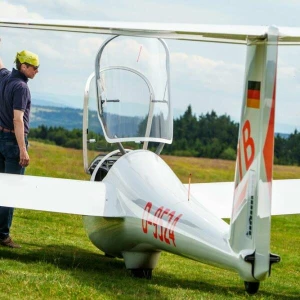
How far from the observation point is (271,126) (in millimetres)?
8094

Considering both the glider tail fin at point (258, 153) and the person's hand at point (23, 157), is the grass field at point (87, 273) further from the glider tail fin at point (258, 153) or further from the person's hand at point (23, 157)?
the glider tail fin at point (258, 153)

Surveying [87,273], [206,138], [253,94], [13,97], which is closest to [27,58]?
[13,97]

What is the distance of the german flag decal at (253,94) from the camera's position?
8.15 metres

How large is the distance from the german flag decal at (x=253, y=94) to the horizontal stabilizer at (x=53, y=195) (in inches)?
114

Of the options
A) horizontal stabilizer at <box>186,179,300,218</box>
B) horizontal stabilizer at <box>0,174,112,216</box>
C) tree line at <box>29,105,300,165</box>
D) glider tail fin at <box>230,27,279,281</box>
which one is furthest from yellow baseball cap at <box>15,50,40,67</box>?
tree line at <box>29,105,300,165</box>

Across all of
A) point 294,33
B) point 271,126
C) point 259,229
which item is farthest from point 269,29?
point 259,229

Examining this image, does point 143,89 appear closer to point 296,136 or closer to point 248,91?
point 248,91

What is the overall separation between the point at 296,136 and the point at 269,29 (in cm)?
6422

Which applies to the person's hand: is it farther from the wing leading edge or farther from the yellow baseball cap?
the wing leading edge

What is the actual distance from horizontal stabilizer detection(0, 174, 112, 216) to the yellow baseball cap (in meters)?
1.39

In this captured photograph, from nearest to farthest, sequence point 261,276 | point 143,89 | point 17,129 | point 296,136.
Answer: point 261,276 < point 17,129 < point 143,89 < point 296,136

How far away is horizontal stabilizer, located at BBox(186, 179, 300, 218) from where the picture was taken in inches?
465

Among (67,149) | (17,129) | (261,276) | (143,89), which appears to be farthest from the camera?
(67,149)

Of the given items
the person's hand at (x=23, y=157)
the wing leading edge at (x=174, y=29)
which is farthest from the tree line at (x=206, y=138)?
the wing leading edge at (x=174, y=29)
